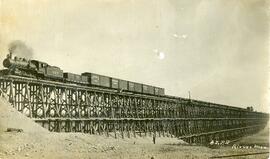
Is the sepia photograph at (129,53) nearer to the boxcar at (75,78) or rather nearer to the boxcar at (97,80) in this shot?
the boxcar at (75,78)

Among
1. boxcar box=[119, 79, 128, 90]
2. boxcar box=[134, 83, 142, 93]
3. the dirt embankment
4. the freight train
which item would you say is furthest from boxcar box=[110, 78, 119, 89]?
the dirt embankment

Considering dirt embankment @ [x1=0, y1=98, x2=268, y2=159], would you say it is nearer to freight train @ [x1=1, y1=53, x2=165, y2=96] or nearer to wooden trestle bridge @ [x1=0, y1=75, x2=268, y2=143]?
wooden trestle bridge @ [x1=0, y1=75, x2=268, y2=143]

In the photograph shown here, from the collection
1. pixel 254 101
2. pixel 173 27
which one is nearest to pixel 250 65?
pixel 254 101

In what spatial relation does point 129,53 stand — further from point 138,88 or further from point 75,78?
point 138,88

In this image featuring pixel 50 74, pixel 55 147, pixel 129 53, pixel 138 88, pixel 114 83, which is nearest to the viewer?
pixel 55 147

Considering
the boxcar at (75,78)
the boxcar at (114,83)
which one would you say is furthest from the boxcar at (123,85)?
the boxcar at (75,78)

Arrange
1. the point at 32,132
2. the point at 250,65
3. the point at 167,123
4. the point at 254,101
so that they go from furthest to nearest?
the point at 167,123 → the point at 254,101 → the point at 250,65 → the point at 32,132

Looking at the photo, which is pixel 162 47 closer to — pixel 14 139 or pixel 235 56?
pixel 235 56

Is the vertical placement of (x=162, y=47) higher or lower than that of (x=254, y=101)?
higher

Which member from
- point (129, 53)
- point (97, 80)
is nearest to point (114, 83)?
point (97, 80)
